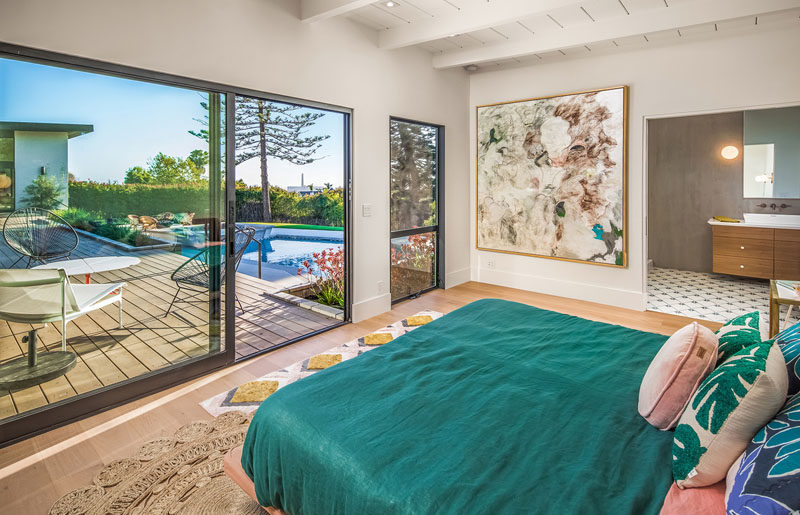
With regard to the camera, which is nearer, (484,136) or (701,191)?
(484,136)

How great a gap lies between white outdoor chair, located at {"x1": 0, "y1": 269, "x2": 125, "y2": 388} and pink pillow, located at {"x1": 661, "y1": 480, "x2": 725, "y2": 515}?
2940 mm

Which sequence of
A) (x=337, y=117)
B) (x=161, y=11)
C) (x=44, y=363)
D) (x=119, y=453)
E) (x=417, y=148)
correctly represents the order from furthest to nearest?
(x=417, y=148) < (x=337, y=117) < (x=161, y=11) < (x=44, y=363) < (x=119, y=453)

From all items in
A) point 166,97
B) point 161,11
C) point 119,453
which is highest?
point 161,11

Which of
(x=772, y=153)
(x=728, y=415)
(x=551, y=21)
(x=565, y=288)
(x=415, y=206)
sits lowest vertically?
(x=565, y=288)

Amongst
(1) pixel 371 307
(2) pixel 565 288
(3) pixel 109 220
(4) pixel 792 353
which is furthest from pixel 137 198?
(2) pixel 565 288

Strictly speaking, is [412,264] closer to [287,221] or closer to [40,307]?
[287,221]

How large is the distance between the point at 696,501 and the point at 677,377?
1.37ft

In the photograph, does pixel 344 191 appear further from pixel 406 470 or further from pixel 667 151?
pixel 667 151

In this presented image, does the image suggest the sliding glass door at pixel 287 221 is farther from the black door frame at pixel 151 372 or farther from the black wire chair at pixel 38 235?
the black wire chair at pixel 38 235

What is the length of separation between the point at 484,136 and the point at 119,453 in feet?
16.1

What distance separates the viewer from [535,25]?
4008 mm

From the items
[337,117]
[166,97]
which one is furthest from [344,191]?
[166,97]

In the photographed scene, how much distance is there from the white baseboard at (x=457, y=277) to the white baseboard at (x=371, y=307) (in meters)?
1.14

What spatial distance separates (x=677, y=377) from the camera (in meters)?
1.34
